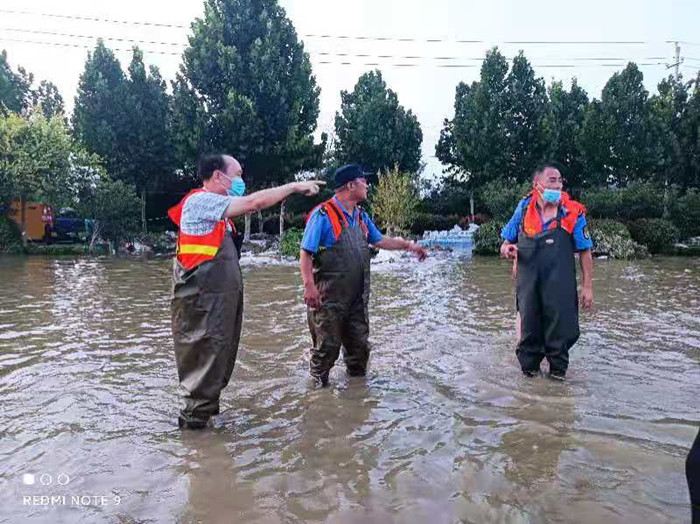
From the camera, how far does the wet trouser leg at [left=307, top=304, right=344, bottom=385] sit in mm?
5038

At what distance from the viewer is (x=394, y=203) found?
89.8 ft

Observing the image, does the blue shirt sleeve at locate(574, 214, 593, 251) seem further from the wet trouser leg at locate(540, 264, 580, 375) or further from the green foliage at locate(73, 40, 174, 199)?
the green foliage at locate(73, 40, 174, 199)

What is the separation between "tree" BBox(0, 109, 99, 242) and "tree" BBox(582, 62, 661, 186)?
22865mm

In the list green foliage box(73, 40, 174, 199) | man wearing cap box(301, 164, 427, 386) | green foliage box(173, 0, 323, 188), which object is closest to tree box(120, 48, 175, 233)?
green foliage box(73, 40, 174, 199)

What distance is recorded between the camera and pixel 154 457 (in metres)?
3.69

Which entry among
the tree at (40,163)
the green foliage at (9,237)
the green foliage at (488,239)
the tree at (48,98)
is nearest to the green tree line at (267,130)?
the tree at (40,163)

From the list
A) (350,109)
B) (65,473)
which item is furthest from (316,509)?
(350,109)

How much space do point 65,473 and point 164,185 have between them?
31829 millimetres

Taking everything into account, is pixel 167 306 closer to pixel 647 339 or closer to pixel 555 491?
pixel 647 339

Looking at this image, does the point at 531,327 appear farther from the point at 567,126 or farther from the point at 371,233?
the point at 567,126

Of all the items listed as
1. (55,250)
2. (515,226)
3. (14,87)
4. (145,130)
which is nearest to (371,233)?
(515,226)

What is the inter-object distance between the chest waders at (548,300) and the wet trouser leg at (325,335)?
67.5 inches

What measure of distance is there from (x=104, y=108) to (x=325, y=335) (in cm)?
2941

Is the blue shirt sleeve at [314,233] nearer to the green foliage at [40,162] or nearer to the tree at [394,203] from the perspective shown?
the green foliage at [40,162]
